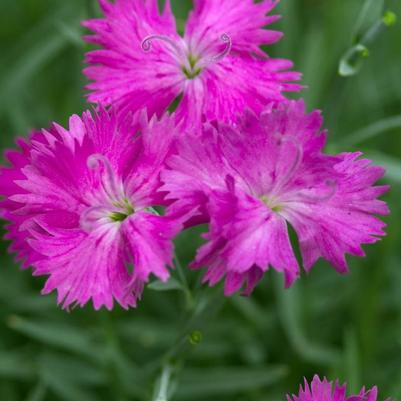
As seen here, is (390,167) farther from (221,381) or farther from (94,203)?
(94,203)

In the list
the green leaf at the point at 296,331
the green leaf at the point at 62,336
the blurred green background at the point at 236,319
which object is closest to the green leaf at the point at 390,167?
the blurred green background at the point at 236,319

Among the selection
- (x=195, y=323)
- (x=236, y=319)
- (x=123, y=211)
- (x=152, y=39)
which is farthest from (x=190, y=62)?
(x=236, y=319)

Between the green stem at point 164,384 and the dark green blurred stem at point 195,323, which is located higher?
the dark green blurred stem at point 195,323

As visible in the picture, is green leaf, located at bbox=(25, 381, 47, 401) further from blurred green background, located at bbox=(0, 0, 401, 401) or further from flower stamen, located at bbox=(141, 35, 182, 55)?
flower stamen, located at bbox=(141, 35, 182, 55)

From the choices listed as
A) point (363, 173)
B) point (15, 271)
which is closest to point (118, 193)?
point (363, 173)

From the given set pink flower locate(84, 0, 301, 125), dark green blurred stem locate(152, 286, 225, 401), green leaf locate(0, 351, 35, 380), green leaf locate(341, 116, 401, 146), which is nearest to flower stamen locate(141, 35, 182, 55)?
pink flower locate(84, 0, 301, 125)

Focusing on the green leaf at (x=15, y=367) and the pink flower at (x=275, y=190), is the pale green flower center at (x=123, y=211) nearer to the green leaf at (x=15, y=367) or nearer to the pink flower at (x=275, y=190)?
the pink flower at (x=275, y=190)
